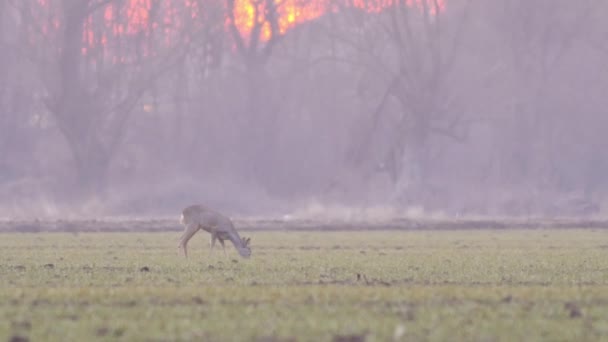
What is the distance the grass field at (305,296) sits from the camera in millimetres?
11805

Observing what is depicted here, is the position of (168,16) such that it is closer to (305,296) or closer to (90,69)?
(90,69)

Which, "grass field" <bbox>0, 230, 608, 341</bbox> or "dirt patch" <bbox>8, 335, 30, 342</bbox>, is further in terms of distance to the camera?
"grass field" <bbox>0, 230, 608, 341</bbox>

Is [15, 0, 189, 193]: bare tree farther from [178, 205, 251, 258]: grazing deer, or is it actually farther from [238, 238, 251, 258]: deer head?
[238, 238, 251, 258]: deer head

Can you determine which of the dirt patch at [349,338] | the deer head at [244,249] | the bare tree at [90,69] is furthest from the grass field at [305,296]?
the bare tree at [90,69]

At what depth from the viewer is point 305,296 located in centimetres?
1523

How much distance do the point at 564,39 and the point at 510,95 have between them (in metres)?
4.54

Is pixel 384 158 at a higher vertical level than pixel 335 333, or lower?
higher

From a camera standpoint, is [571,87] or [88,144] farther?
[571,87]

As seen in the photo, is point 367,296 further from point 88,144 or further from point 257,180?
point 257,180

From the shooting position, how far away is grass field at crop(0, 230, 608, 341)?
38.7 ft

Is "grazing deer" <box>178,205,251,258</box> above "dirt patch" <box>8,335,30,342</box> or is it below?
above

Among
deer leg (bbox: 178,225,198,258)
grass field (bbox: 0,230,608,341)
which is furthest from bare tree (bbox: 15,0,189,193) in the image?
deer leg (bbox: 178,225,198,258)

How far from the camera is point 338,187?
74688mm

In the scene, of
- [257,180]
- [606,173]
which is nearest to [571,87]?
[606,173]
